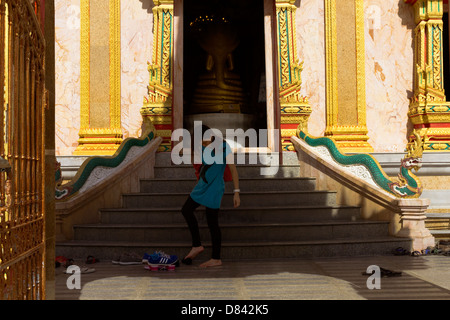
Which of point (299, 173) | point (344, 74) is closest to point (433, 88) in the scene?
point (344, 74)

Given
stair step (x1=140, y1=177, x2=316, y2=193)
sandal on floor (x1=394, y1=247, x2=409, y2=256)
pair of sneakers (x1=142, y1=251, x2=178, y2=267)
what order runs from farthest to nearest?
1. stair step (x1=140, y1=177, x2=316, y2=193)
2. sandal on floor (x1=394, y1=247, x2=409, y2=256)
3. pair of sneakers (x1=142, y1=251, x2=178, y2=267)

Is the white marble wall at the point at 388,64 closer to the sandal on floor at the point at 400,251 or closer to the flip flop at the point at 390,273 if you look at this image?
the sandal on floor at the point at 400,251

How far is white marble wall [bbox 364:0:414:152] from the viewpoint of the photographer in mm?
9656

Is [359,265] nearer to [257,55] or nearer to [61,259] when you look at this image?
[61,259]

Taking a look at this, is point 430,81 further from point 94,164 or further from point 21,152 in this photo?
point 21,152

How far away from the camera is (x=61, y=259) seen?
6.17m

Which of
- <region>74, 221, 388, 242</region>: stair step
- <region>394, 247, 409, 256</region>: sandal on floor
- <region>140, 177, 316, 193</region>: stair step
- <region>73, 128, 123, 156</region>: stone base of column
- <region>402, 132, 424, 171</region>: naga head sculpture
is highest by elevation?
<region>73, 128, 123, 156</region>: stone base of column

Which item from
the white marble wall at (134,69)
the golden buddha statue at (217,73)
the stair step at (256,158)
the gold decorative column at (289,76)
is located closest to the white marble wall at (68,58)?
the white marble wall at (134,69)

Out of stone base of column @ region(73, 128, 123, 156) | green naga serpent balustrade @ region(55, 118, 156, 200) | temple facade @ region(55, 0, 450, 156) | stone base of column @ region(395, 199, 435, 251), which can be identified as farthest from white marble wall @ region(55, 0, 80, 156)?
stone base of column @ region(395, 199, 435, 251)

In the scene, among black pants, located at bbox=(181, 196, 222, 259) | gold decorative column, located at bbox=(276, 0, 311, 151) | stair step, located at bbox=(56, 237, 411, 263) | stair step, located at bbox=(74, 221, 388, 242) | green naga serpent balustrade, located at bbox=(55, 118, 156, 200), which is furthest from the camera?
gold decorative column, located at bbox=(276, 0, 311, 151)

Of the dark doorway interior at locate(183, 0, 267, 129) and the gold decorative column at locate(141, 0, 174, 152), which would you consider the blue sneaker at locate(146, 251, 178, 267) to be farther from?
the dark doorway interior at locate(183, 0, 267, 129)

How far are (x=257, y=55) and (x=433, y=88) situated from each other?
426 cm

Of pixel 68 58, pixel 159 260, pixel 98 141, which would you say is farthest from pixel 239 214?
pixel 68 58

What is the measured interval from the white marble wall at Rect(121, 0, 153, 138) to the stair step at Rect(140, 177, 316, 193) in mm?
1677
